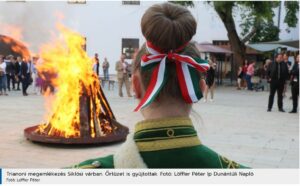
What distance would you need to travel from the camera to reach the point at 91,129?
6.31 metres

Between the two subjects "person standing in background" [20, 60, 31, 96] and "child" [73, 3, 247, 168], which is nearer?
"child" [73, 3, 247, 168]

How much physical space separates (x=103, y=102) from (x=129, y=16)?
34.2ft

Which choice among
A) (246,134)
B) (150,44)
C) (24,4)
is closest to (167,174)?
(150,44)

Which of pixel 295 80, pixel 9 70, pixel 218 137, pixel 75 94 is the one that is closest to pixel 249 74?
pixel 295 80

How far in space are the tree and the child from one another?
17.2 metres

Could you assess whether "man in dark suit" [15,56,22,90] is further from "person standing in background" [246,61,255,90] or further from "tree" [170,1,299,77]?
"person standing in background" [246,61,255,90]

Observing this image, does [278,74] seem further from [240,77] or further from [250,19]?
[250,19]

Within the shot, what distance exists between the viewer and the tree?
18.9 m

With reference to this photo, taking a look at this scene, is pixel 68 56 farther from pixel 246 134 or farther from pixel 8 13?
pixel 246 134

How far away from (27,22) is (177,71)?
7.08 m

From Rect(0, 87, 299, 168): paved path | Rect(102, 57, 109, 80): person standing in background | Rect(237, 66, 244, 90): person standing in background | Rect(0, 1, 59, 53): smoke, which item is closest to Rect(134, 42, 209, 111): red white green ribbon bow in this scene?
Rect(0, 87, 299, 168): paved path

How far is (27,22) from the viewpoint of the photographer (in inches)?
318

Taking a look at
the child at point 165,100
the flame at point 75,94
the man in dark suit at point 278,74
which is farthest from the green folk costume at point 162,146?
the man in dark suit at point 278,74

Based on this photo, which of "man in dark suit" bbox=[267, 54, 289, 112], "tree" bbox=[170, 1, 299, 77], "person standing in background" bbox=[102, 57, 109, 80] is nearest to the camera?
"man in dark suit" bbox=[267, 54, 289, 112]
